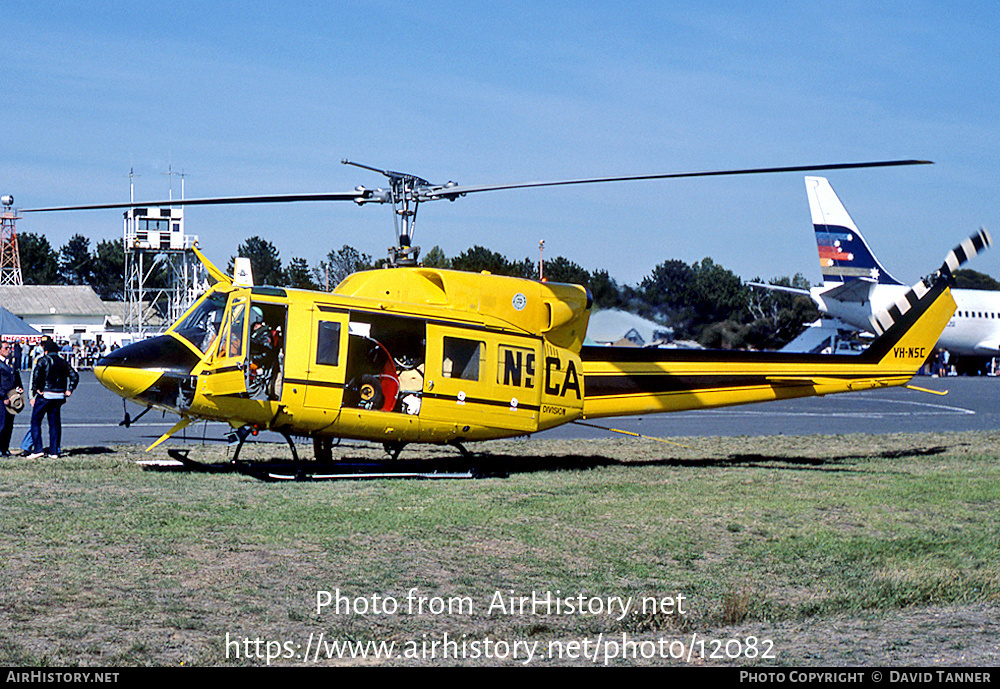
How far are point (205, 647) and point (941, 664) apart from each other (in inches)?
173

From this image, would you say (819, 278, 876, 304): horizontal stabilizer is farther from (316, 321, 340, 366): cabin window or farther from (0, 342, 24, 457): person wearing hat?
(0, 342, 24, 457): person wearing hat

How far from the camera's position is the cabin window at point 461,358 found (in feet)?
42.5

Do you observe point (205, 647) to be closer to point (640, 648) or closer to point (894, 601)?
point (640, 648)

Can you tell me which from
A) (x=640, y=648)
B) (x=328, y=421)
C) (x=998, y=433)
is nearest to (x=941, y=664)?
(x=640, y=648)

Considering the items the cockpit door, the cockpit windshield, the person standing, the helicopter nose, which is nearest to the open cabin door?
the cockpit door

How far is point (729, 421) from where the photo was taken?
24672mm

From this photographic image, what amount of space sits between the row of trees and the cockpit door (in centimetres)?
3981

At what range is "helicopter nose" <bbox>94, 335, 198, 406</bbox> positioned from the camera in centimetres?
1213

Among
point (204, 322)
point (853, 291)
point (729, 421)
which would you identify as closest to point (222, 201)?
point (204, 322)

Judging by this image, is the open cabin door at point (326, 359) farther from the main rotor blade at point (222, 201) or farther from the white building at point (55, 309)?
the white building at point (55, 309)

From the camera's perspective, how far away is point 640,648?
229 inches

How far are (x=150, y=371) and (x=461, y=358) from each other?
4104 mm

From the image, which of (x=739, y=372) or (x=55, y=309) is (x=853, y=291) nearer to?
(x=739, y=372)

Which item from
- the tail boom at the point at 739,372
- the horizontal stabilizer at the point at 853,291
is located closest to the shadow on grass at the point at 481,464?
the tail boom at the point at 739,372
